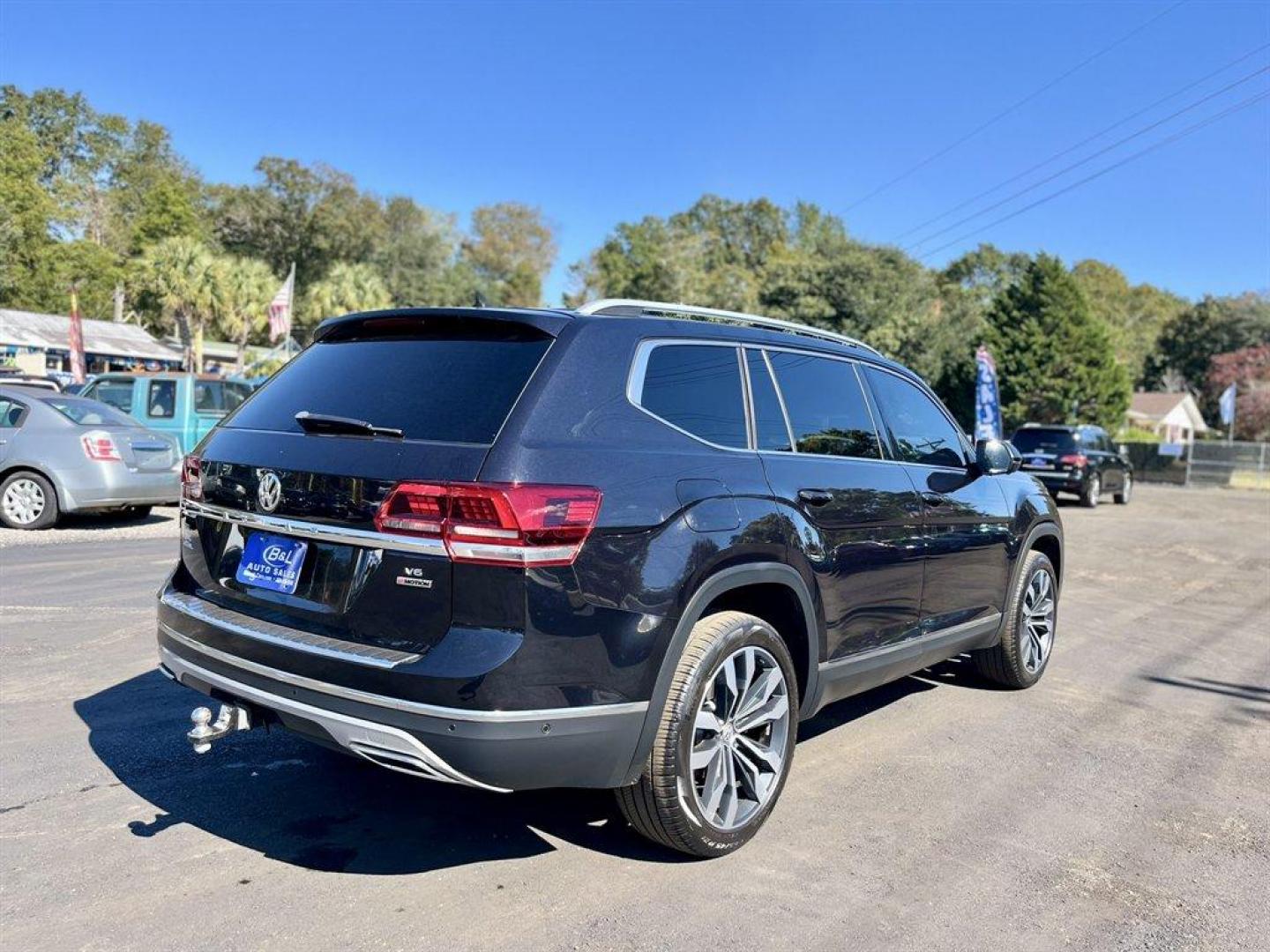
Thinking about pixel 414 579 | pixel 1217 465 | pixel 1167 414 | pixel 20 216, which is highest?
pixel 20 216

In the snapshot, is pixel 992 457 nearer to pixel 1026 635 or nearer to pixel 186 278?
pixel 1026 635

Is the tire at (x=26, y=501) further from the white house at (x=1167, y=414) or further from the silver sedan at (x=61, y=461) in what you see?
the white house at (x=1167, y=414)

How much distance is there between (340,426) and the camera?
10.3 ft

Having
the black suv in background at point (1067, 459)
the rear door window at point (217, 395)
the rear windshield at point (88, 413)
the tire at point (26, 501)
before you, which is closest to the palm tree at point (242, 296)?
the rear door window at point (217, 395)

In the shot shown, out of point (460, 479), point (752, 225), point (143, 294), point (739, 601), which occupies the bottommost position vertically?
point (739, 601)

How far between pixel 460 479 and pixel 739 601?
126 centimetres

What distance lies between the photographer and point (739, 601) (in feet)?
11.5

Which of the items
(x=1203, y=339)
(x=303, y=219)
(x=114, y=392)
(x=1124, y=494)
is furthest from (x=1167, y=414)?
(x=114, y=392)

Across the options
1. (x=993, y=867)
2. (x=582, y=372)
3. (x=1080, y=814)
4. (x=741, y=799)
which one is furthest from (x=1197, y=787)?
(x=582, y=372)

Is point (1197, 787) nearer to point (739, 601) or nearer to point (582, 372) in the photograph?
point (739, 601)

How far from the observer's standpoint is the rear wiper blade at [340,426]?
3.03m

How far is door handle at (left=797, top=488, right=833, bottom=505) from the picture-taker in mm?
3658

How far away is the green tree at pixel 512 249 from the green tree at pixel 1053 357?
47.4m

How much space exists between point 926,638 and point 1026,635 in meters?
1.55
